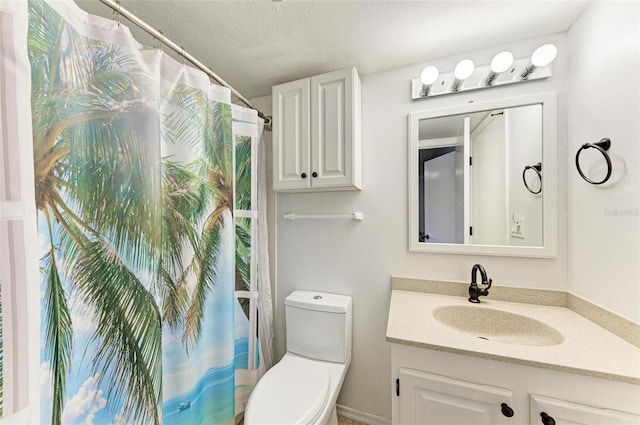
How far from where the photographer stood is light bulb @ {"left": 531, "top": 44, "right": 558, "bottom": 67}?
3.88ft

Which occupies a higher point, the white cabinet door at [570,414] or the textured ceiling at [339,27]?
the textured ceiling at [339,27]

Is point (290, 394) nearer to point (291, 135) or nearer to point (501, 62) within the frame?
point (291, 135)

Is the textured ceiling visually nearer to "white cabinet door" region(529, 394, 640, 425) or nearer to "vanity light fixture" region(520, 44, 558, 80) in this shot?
"vanity light fixture" region(520, 44, 558, 80)

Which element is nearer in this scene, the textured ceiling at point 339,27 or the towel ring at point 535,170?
the textured ceiling at point 339,27

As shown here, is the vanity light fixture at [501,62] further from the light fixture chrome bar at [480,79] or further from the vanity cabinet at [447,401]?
the vanity cabinet at [447,401]

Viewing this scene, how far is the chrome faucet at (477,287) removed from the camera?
1237 millimetres

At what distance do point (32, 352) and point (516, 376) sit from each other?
1.43 metres

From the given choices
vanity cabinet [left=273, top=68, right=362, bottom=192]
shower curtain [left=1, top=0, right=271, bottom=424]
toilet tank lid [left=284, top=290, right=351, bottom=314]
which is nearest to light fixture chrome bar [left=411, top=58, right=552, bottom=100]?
vanity cabinet [left=273, top=68, right=362, bottom=192]

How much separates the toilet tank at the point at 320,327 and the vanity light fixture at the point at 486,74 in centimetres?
137

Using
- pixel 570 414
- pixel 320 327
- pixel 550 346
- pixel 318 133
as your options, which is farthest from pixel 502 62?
pixel 320 327

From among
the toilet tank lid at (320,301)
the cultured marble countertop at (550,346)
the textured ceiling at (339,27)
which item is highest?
the textured ceiling at (339,27)

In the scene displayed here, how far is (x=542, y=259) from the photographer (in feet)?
4.07

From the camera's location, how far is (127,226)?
860 mm

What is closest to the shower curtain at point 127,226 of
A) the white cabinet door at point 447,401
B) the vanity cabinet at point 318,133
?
the vanity cabinet at point 318,133
